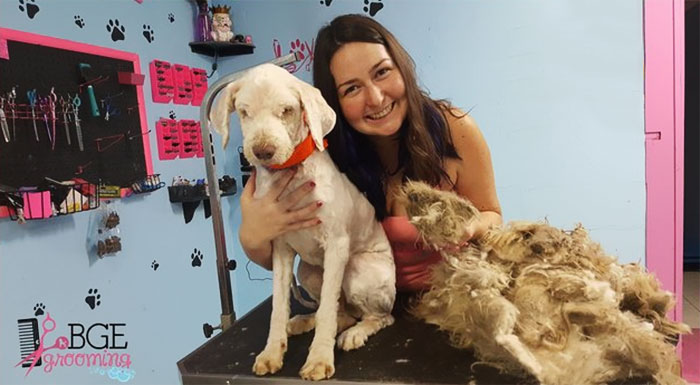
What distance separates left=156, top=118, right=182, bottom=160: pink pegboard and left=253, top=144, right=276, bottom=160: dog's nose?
143 cm

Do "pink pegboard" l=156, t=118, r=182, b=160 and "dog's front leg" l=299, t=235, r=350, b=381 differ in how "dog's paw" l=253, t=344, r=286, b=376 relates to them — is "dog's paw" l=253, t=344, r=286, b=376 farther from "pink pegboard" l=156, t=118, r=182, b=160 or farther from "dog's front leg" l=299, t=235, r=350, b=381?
"pink pegboard" l=156, t=118, r=182, b=160

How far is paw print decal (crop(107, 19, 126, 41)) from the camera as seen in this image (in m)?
1.85

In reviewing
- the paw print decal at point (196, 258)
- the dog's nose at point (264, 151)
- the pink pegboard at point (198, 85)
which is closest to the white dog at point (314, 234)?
the dog's nose at point (264, 151)

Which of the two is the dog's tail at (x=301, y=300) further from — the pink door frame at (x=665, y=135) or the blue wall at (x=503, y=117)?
the pink door frame at (x=665, y=135)

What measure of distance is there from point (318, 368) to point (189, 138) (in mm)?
1709

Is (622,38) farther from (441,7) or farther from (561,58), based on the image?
(441,7)

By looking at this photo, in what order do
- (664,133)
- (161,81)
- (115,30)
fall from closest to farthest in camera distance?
(115,30), (664,133), (161,81)

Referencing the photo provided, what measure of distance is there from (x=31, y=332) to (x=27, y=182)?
467mm

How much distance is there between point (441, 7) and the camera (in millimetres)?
2158

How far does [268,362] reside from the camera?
853mm

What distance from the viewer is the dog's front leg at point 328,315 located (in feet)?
2.70

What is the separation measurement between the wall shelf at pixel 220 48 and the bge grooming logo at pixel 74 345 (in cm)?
132

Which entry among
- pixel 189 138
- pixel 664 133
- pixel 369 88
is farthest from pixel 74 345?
pixel 664 133

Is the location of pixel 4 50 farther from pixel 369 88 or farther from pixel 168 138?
pixel 369 88
